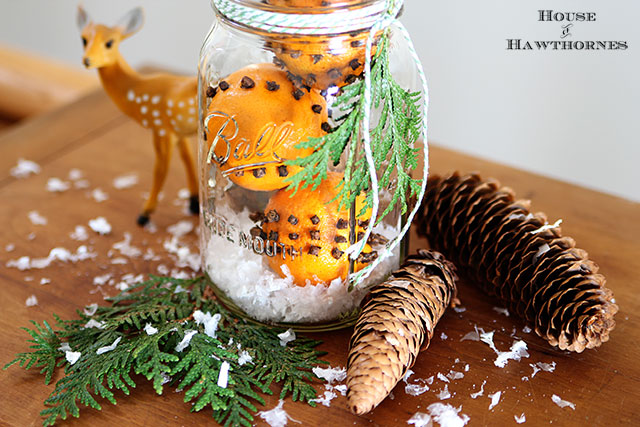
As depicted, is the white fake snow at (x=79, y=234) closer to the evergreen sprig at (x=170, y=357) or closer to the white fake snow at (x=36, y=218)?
the white fake snow at (x=36, y=218)

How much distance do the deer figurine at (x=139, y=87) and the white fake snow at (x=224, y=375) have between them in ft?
0.98

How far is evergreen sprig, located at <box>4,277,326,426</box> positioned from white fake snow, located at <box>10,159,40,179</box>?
324mm

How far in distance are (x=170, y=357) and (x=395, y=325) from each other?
0.20 m

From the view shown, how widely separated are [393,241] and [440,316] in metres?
0.08

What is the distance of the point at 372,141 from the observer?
61 cm

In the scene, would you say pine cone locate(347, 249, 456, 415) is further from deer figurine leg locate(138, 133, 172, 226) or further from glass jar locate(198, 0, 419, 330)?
deer figurine leg locate(138, 133, 172, 226)

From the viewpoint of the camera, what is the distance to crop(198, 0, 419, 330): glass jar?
1.89 ft

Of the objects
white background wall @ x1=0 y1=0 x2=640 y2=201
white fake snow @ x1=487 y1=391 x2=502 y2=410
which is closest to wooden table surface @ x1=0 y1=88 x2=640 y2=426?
white fake snow @ x1=487 y1=391 x2=502 y2=410

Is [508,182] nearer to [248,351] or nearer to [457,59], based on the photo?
[248,351]

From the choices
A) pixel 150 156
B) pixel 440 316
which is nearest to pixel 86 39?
pixel 150 156

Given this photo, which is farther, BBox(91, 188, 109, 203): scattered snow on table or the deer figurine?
BBox(91, 188, 109, 203): scattered snow on table

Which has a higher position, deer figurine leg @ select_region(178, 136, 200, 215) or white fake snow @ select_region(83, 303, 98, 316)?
deer figurine leg @ select_region(178, 136, 200, 215)

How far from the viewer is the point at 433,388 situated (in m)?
0.61

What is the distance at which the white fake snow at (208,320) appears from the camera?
66 centimetres
